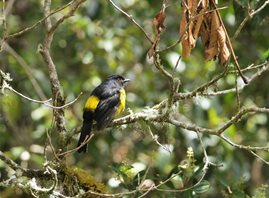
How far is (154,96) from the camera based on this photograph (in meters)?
7.25

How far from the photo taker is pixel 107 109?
224 inches

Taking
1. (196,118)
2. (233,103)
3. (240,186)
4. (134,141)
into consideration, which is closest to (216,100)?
(196,118)

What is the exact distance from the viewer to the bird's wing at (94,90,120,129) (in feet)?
17.1

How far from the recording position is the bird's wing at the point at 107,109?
5216 mm

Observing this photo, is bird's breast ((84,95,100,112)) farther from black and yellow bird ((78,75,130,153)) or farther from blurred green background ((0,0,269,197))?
blurred green background ((0,0,269,197))

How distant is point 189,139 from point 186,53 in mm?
2515

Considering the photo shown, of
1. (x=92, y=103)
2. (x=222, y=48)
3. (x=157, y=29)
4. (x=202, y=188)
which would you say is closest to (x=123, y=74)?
(x=92, y=103)

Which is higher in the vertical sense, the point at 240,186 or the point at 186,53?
the point at 186,53

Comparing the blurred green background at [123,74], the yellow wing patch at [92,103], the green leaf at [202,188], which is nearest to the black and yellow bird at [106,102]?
the yellow wing patch at [92,103]

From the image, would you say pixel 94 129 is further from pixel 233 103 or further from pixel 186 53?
pixel 233 103

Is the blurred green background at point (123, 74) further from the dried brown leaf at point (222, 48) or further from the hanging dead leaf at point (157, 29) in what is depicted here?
the hanging dead leaf at point (157, 29)

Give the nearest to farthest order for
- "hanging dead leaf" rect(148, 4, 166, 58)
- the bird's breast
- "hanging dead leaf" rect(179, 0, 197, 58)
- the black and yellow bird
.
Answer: "hanging dead leaf" rect(148, 4, 166, 58)
"hanging dead leaf" rect(179, 0, 197, 58)
the black and yellow bird
the bird's breast

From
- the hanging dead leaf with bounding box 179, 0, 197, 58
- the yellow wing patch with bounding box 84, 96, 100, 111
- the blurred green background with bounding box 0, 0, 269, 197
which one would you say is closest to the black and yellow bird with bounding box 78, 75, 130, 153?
the yellow wing patch with bounding box 84, 96, 100, 111

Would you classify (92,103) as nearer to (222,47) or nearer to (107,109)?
(107,109)
